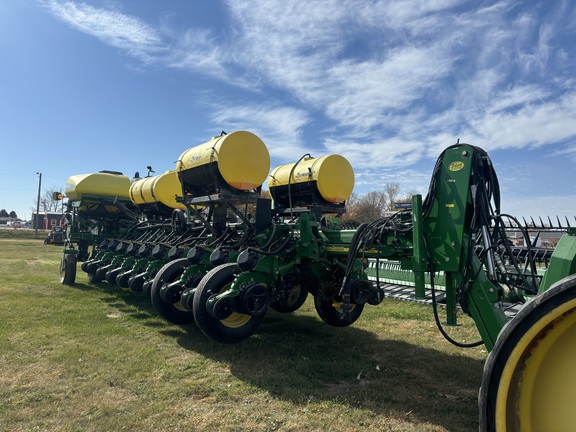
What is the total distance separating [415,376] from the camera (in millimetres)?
4395

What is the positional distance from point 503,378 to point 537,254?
513 cm

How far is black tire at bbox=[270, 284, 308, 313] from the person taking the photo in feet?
20.2

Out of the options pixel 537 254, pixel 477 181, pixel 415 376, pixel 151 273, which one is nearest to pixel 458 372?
pixel 415 376

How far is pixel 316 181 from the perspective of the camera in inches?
244

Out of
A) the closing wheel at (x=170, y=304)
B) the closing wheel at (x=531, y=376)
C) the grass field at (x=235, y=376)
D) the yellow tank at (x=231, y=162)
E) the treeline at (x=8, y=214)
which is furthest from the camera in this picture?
the treeline at (x=8, y=214)

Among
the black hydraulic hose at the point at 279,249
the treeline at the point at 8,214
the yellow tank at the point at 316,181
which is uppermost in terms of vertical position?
the treeline at the point at 8,214

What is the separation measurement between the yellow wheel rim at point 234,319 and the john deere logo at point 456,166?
288 cm

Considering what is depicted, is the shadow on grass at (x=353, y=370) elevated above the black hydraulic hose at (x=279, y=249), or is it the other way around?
the black hydraulic hose at (x=279, y=249)

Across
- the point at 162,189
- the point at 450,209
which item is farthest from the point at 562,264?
the point at 162,189

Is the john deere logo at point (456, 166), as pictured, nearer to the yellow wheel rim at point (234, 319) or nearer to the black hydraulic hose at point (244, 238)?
the yellow wheel rim at point (234, 319)

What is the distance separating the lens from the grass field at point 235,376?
3396 mm

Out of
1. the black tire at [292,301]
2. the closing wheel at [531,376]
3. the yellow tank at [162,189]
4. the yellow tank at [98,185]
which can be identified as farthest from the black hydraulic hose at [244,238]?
the yellow tank at [98,185]

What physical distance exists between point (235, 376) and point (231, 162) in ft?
9.33

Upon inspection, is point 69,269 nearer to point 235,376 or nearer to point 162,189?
point 162,189
